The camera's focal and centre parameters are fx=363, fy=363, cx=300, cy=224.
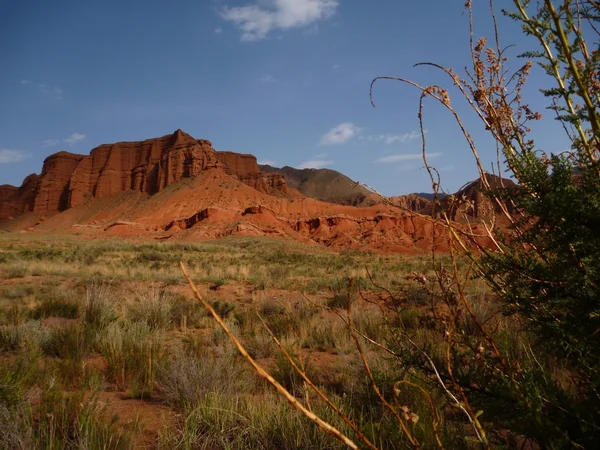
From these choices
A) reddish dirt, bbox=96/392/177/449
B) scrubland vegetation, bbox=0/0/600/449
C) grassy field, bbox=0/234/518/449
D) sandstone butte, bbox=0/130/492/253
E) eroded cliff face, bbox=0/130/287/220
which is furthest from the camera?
eroded cliff face, bbox=0/130/287/220

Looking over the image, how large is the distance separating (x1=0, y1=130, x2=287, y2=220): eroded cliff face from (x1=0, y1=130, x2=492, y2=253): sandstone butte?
0.79 feet

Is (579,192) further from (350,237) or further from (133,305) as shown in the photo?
(350,237)

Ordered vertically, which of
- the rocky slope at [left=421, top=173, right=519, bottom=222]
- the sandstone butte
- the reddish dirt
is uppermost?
the sandstone butte

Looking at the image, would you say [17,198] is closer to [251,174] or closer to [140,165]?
[140,165]

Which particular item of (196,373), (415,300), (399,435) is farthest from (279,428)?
(415,300)

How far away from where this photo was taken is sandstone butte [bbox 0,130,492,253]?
49.8 metres

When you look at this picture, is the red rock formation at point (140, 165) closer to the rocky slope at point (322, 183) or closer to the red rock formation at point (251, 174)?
the red rock formation at point (251, 174)

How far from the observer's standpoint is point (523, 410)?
1.26 m

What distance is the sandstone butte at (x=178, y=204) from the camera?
4984 centimetres

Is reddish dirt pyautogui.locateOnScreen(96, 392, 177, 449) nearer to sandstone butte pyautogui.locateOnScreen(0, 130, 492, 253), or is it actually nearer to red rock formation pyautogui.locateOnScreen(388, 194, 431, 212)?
red rock formation pyautogui.locateOnScreen(388, 194, 431, 212)

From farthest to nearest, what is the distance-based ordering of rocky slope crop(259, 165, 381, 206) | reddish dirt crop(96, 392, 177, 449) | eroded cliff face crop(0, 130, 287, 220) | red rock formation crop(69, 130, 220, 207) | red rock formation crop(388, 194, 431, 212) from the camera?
rocky slope crop(259, 165, 381, 206) < eroded cliff face crop(0, 130, 287, 220) < red rock formation crop(69, 130, 220, 207) < reddish dirt crop(96, 392, 177, 449) < red rock formation crop(388, 194, 431, 212)

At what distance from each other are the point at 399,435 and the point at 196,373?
6.15 feet

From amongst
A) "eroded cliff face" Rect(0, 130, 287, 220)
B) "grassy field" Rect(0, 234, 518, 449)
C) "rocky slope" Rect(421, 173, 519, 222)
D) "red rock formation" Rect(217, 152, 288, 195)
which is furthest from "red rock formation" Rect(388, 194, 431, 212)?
"red rock formation" Rect(217, 152, 288, 195)

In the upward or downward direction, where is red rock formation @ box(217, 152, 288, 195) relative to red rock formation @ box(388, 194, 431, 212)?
upward
